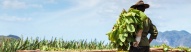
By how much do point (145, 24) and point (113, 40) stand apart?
3.16 ft

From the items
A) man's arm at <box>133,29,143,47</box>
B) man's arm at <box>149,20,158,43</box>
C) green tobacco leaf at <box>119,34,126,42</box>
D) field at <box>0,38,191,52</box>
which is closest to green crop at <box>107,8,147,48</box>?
green tobacco leaf at <box>119,34,126,42</box>

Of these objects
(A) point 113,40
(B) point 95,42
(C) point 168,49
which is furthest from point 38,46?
(A) point 113,40

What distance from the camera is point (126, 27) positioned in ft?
30.7

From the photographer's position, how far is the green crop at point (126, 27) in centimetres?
898

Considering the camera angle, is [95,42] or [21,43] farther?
[95,42]

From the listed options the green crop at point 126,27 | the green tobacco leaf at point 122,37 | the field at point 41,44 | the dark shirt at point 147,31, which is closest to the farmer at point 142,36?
the dark shirt at point 147,31

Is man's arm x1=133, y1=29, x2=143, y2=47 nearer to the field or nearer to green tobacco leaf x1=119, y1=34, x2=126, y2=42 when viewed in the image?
green tobacco leaf x1=119, y1=34, x2=126, y2=42

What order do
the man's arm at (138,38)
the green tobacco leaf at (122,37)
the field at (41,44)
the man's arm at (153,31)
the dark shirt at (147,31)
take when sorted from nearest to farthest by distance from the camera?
the man's arm at (138,38) < the dark shirt at (147,31) < the green tobacco leaf at (122,37) < the man's arm at (153,31) < the field at (41,44)

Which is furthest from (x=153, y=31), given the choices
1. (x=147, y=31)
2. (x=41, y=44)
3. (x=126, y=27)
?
(x=41, y=44)

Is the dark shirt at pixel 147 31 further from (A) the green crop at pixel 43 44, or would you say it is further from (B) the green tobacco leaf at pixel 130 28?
(A) the green crop at pixel 43 44

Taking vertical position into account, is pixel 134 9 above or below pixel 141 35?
above

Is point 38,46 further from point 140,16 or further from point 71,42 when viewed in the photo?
point 140,16

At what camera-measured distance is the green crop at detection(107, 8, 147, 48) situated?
8.98m

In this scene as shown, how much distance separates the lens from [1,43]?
61.8ft
